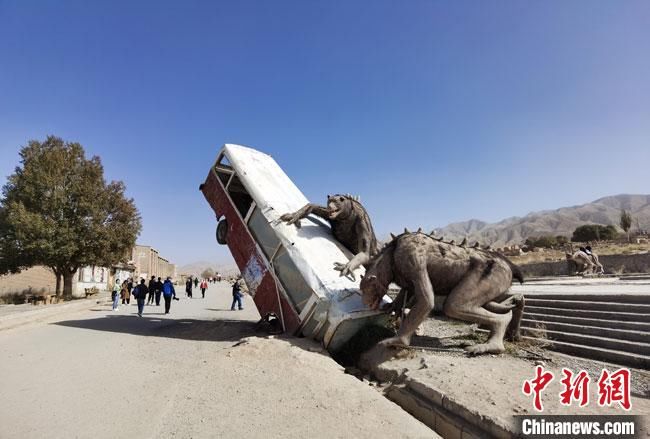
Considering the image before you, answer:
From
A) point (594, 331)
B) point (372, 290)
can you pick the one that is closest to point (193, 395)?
point (372, 290)

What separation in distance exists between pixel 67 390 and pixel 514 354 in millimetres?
6564

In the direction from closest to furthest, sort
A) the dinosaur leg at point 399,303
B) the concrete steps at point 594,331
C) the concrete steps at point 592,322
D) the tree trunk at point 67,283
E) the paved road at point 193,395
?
the paved road at point 193,395 → the concrete steps at point 594,331 → the concrete steps at point 592,322 → the dinosaur leg at point 399,303 → the tree trunk at point 67,283

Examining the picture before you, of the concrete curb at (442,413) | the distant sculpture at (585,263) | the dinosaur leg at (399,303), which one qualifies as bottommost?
the concrete curb at (442,413)

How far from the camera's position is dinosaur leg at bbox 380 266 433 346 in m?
5.80

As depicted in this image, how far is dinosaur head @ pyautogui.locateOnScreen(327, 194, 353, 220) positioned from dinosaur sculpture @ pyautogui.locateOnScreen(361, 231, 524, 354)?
2.04 meters

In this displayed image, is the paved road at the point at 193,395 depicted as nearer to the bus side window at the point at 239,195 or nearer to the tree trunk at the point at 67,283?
the bus side window at the point at 239,195

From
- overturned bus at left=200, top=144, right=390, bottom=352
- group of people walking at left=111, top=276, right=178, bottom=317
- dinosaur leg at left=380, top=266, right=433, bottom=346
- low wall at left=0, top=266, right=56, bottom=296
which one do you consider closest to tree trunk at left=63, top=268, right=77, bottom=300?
low wall at left=0, top=266, right=56, bottom=296

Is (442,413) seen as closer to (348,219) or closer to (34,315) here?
(348,219)

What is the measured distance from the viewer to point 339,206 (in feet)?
27.9

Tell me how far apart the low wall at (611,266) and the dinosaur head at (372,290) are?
54.5ft

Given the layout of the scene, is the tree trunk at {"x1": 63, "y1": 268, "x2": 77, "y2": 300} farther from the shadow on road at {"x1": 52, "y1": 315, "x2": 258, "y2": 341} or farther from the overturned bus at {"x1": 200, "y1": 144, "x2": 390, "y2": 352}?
the overturned bus at {"x1": 200, "y1": 144, "x2": 390, "y2": 352}

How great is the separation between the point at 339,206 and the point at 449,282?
3191mm

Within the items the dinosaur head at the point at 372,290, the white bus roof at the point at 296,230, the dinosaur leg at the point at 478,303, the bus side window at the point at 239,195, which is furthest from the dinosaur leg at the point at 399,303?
the bus side window at the point at 239,195

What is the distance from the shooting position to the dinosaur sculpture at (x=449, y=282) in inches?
228
